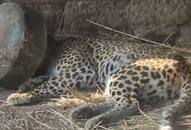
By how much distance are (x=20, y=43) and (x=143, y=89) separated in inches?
59.4

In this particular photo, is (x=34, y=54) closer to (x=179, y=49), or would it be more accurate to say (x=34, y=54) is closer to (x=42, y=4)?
(x=42, y=4)

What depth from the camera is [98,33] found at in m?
6.77

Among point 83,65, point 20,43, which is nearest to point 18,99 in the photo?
point 20,43

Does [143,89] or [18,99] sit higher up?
[143,89]

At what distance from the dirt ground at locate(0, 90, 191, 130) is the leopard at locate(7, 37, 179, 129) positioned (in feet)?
0.86

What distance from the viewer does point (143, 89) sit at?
535cm

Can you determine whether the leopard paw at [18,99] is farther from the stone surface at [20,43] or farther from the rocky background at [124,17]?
the rocky background at [124,17]

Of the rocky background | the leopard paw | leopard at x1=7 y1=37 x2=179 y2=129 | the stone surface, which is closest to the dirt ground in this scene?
the leopard paw

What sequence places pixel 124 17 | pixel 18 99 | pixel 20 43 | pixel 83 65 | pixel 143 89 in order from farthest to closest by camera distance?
1. pixel 124 17
2. pixel 83 65
3. pixel 20 43
4. pixel 18 99
5. pixel 143 89

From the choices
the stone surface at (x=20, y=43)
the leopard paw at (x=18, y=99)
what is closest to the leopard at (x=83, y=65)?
the leopard paw at (x=18, y=99)

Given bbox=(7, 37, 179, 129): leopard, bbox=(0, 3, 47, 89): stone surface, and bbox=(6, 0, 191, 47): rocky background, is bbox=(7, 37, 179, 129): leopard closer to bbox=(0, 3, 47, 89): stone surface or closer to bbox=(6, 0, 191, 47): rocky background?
bbox=(0, 3, 47, 89): stone surface

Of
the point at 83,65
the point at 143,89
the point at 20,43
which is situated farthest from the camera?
the point at 83,65

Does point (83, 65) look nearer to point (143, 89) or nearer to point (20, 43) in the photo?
point (20, 43)

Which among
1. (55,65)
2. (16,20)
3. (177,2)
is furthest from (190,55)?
(16,20)
